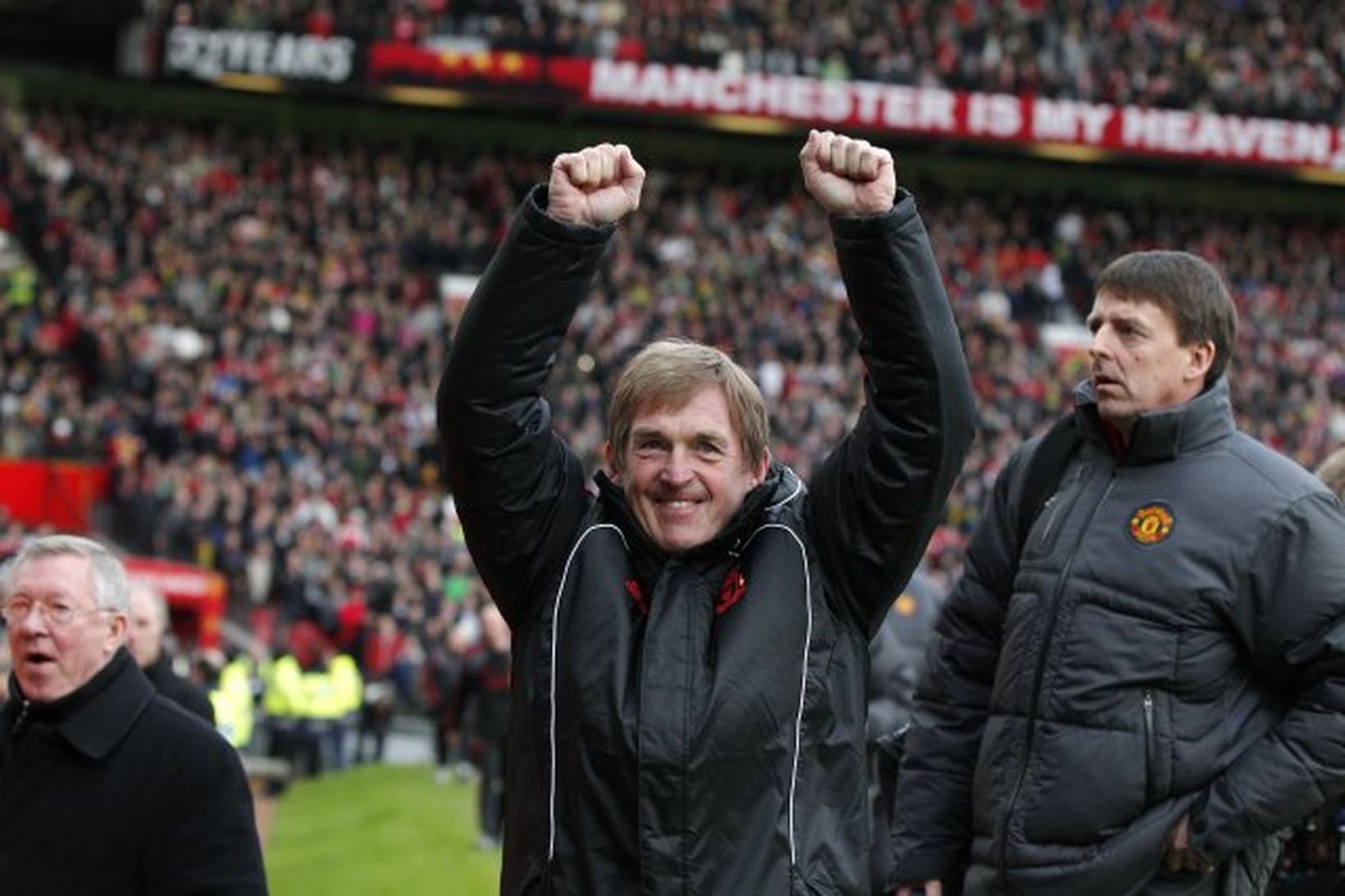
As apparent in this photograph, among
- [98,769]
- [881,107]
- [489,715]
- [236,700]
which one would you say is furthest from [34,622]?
[881,107]

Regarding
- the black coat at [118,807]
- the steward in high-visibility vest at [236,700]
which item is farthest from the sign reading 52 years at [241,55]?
the black coat at [118,807]

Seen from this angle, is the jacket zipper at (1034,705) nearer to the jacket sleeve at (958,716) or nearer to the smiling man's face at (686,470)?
the jacket sleeve at (958,716)

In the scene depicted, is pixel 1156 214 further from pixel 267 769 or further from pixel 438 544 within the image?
pixel 267 769

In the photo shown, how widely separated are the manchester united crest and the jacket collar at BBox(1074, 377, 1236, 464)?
112mm

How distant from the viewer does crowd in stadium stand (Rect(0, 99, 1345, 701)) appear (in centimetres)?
2288

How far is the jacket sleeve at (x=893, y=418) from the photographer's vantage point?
346cm

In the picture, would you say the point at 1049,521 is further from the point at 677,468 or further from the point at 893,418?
the point at 677,468

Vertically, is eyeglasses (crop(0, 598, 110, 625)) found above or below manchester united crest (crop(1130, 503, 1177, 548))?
below

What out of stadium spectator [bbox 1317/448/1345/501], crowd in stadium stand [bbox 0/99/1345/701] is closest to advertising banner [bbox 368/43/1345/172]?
crowd in stadium stand [bbox 0/99/1345/701]

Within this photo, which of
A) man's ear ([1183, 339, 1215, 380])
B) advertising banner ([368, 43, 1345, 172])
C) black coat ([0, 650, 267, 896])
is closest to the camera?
black coat ([0, 650, 267, 896])

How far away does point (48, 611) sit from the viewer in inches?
169

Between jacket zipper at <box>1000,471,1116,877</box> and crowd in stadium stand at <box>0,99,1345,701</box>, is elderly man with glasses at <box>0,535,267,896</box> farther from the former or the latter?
crowd in stadium stand at <box>0,99,1345,701</box>

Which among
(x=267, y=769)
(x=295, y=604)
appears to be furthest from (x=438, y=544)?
(x=267, y=769)

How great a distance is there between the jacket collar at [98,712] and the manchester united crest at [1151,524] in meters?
1.82
